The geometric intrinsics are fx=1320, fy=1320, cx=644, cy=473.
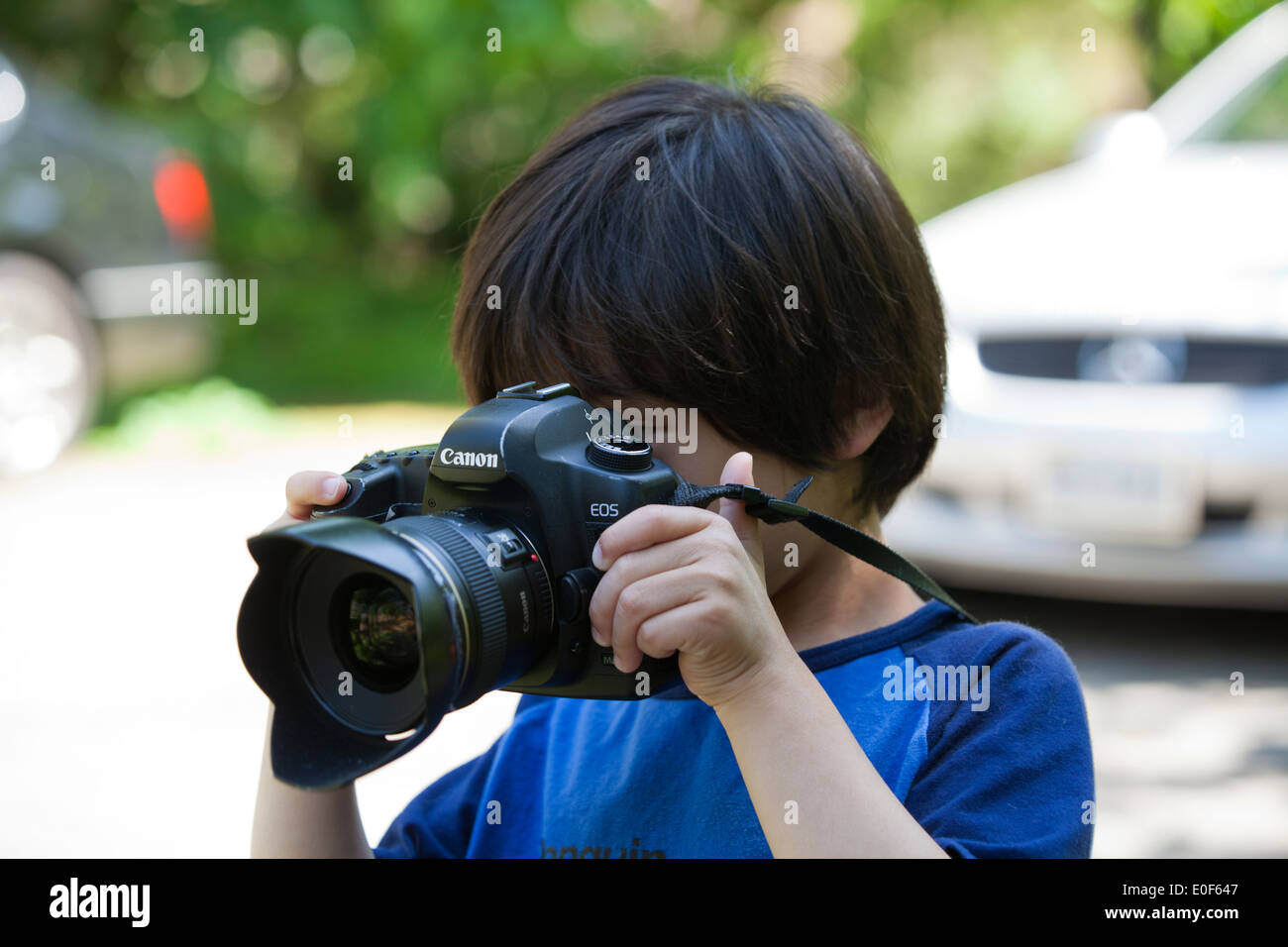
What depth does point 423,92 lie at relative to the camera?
22.1 feet

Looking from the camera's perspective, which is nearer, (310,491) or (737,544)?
(737,544)

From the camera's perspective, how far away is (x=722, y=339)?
1.29 m

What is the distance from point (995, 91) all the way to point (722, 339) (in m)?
9.51

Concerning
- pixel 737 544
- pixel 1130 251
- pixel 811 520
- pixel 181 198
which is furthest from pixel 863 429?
pixel 181 198

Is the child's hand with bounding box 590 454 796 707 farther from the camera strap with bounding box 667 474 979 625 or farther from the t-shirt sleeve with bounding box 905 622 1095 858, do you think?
the t-shirt sleeve with bounding box 905 622 1095 858

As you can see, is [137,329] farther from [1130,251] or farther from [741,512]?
[741,512]

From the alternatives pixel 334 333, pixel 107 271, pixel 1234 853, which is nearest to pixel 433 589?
pixel 1234 853

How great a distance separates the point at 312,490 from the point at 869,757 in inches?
24.2

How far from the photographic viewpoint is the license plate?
309 centimetres

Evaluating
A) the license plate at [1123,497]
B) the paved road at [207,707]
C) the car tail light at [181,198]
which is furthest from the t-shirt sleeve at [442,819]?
the car tail light at [181,198]

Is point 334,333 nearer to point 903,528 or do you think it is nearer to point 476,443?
point 903,528

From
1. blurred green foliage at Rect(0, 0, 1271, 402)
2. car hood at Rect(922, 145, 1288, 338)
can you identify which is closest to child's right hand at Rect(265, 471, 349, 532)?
car hood at Rect(922, 145, 1288, 338)

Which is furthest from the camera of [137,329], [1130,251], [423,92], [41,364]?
[423,92]

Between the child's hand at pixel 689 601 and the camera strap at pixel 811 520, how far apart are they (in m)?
0.06
